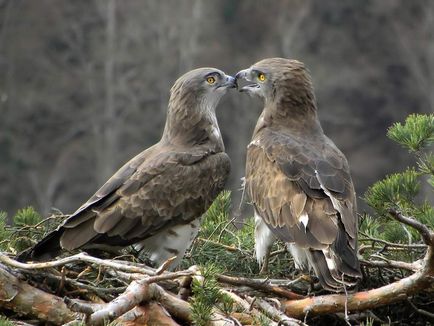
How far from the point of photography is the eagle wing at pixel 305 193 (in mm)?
8992

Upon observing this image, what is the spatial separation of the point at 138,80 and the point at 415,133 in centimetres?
3621

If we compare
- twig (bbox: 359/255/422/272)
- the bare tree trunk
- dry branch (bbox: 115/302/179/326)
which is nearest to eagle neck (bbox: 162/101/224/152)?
twig (bbox: 359/255/422/272)

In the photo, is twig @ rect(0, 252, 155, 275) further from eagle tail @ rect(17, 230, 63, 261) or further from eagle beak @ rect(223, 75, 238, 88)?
eagle beak @ rect(223, 75, 238, 88)

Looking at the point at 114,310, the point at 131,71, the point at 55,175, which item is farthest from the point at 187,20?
the point at 114,310

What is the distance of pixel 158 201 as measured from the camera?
10.1 m

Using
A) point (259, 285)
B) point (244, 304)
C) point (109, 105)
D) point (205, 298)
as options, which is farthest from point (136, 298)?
point (109, 105)

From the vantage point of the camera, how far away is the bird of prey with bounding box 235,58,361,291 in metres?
8.93

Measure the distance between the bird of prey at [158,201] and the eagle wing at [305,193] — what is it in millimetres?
398

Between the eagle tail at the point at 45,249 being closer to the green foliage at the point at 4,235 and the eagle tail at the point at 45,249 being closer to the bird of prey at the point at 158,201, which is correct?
the bird of prey at the point at 158,201

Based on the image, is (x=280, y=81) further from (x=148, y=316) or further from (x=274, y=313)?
(x=148, y=316)

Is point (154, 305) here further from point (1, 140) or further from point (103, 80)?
point (103, 80)

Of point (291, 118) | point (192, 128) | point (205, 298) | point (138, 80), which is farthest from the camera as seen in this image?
point (138, 80)

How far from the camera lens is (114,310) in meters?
7.57

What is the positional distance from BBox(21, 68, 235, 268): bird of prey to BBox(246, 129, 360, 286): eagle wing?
398 mm
